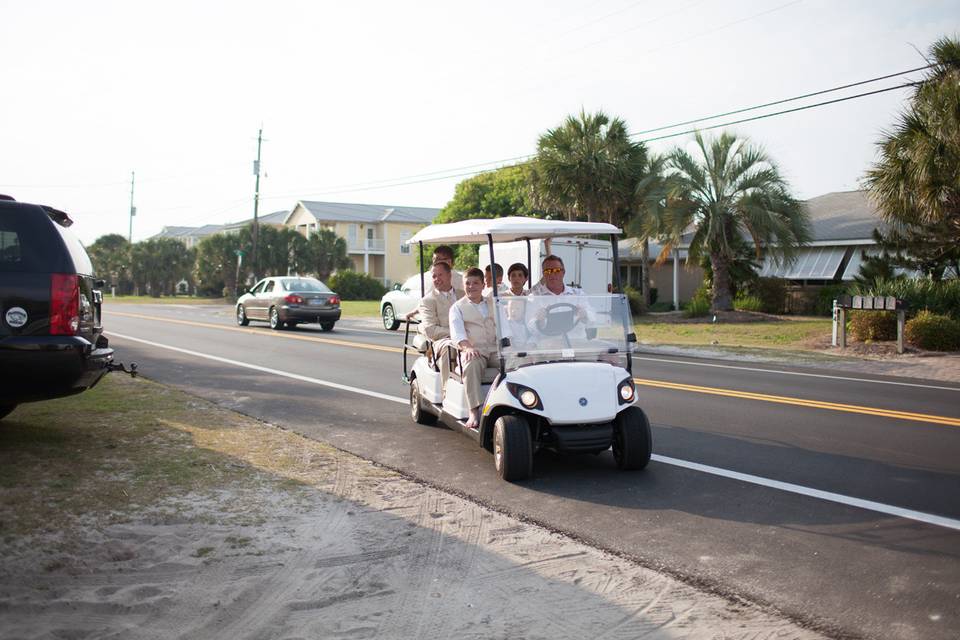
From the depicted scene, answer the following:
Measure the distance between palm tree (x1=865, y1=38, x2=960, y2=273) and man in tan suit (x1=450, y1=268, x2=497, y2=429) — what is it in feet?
48.6

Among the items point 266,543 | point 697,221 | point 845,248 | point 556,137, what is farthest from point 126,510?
point 845,248

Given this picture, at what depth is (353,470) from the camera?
6.85m

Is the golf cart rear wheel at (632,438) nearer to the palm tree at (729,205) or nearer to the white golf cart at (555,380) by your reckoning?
the white golf cart at (555,380)

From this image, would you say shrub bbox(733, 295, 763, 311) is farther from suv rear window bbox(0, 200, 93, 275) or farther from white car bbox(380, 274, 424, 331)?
suv rear window bbox(0, 200, 93, 275)

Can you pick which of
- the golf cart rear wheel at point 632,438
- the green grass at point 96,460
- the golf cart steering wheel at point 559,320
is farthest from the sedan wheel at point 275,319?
the golf cart rear wheel at point 632,438

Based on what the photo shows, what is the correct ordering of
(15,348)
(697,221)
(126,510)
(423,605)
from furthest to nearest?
(697,221), (15,348), (126,510), (423,605)

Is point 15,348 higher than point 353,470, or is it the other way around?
point 15,348

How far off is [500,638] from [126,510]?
2.94 m

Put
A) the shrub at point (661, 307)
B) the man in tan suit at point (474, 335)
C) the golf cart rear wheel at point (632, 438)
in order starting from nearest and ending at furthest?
the golf cart rear wheel at point (632, 438)
the man in tan suit at point (474, 335)
the shrub at point (661, 307)

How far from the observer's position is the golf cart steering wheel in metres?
7.14

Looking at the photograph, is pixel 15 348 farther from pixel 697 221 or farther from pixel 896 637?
pixel 697 221

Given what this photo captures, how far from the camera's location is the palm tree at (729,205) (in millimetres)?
27188

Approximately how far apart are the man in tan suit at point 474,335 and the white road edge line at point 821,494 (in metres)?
1.67

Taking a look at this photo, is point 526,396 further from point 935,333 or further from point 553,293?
point 935,333
